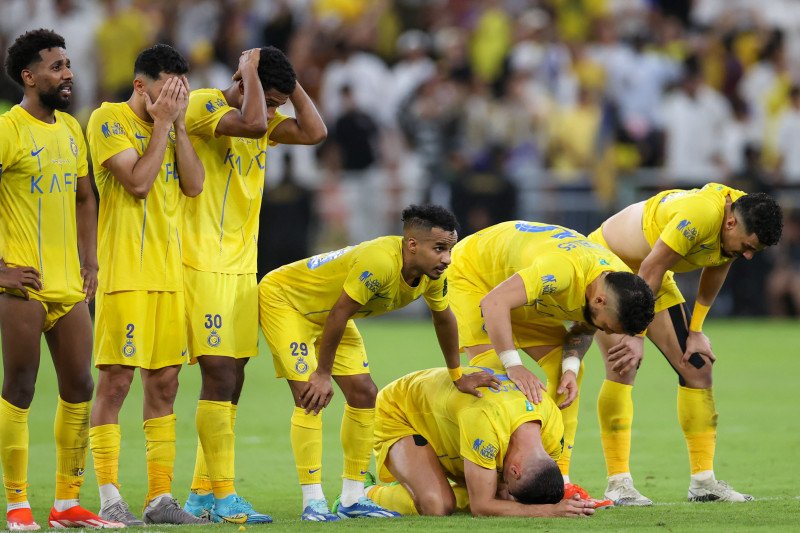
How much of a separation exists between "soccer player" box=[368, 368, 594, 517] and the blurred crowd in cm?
1066

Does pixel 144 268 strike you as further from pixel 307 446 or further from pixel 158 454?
pixel 307 446

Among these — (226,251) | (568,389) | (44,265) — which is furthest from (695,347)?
(44,265)

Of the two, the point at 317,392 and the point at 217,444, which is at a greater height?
the point at 317,392

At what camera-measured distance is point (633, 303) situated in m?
7.09

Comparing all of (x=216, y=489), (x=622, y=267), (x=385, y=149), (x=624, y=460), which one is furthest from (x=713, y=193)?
(x=385, y=149)

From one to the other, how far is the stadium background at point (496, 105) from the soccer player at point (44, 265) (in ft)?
30.7

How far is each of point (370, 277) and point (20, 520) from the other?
7.12 ft

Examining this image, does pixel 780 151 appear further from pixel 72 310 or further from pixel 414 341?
pixel 72 310

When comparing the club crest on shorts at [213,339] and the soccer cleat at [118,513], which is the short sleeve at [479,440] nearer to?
the club crest on shorts at [213,339]

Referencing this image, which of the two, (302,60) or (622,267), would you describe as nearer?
(622,267)

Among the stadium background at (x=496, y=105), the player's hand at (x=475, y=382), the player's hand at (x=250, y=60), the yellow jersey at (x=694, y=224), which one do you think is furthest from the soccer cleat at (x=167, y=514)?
the stadium background at (x=496, y=105)

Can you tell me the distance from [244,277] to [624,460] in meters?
2.54

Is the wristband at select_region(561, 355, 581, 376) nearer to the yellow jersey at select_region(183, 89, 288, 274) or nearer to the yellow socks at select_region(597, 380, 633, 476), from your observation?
the yellow socks at select_region(597, 380, 633, 476)

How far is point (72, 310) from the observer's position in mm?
6941
